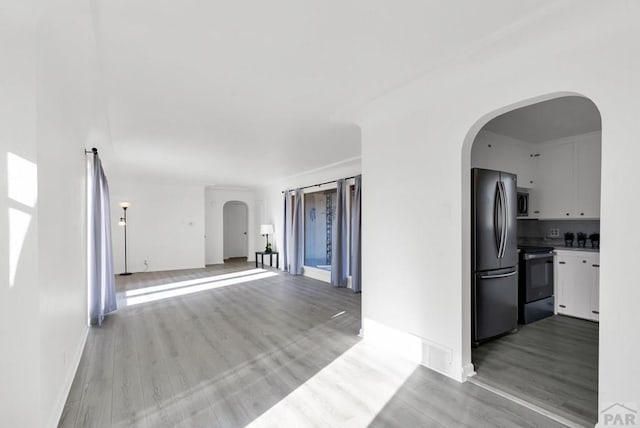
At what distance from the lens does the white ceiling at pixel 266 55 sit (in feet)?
6.02

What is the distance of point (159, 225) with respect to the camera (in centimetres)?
905

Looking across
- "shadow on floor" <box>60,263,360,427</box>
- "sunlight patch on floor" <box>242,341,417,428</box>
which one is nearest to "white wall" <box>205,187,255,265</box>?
"shadow on floor" <box>60,263,360,427</box>

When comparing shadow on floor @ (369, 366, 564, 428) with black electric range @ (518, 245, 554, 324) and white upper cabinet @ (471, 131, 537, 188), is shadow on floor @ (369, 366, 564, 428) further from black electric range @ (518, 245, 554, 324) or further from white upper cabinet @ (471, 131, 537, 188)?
white upper cabinet @ (471, 131, 537, 188)

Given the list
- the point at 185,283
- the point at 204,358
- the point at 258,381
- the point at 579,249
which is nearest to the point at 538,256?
the point at 579,249

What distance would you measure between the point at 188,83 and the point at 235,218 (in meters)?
9.41

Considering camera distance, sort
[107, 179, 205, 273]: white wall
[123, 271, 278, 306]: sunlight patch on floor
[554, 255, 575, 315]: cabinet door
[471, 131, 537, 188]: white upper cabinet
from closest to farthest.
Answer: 1. [471, 131, 537, 188]: white upper cabinet
2. [554, 255, 575, 315]: cabinet door
3. [123, 271, 278, 306]: sunlight patch on floor
4. [107, 179, 205, 273]: white wall

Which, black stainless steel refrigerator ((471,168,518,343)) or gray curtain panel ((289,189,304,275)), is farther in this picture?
gray curtain panel ((289,189,304,275))

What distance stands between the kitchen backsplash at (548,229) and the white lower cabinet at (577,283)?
498mm

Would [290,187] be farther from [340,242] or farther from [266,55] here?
[266,55]

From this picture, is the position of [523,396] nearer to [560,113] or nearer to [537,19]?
[537,19]

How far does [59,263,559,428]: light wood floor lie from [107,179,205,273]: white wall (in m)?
4.75

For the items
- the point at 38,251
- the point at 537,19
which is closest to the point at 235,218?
the point at 38,251

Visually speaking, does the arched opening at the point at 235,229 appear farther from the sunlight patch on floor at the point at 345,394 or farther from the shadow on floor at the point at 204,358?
the sunlight patch on floor at the point at 345,394

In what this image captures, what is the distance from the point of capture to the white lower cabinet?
13.3ft
